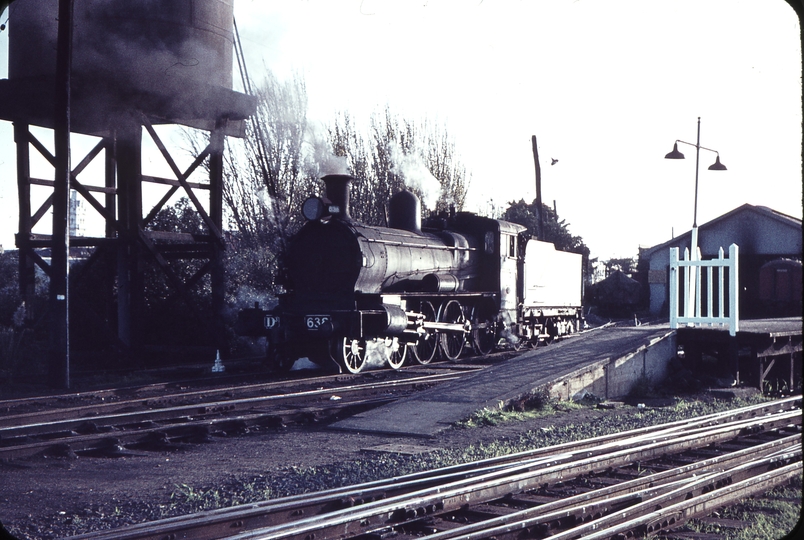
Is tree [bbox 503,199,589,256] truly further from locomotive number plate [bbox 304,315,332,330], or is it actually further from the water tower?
locomotive number plate [bbox 304,315,332,330]

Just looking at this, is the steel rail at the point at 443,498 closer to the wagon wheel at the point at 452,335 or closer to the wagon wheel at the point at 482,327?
the wagon wheel at the point at 452,335

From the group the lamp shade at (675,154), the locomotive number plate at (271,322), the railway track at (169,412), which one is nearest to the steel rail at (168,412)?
the railway track at (169,412)

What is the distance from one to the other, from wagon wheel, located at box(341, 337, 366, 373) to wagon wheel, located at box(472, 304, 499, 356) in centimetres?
341

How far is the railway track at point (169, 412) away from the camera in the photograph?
705cm

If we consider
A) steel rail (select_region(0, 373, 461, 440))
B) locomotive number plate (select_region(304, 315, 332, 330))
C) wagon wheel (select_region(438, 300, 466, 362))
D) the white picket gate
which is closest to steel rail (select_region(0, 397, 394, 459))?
steel rail (select_region(0, 373, 461, 440))

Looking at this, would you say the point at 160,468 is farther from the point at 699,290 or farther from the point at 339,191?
the point at 699,290

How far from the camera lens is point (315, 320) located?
12.8 m

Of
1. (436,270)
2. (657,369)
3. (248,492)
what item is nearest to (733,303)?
(657,369)

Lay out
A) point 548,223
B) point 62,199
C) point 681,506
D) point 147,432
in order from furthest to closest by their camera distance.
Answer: point 548,223 < point 62,199 < point 147,432 < point 681,506

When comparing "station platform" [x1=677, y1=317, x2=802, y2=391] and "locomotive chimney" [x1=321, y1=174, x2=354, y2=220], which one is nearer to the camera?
"station platform" [x1=677, y1=317, x2=802, y2=391]

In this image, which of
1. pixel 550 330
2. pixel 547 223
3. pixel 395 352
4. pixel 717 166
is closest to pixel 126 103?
pixel 395 352

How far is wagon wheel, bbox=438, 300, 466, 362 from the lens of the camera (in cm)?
1548

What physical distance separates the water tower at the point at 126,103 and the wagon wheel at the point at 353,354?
10.3 ft

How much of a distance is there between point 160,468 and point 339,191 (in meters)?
8.40
